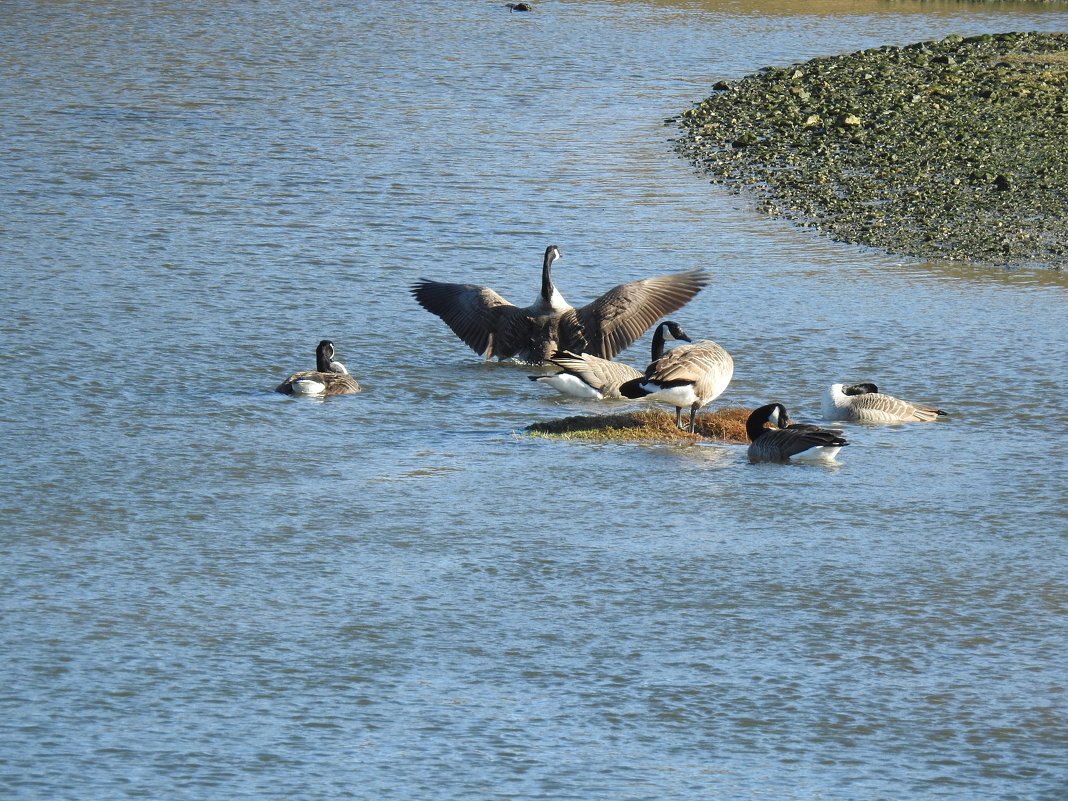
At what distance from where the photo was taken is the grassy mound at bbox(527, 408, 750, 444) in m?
12.6

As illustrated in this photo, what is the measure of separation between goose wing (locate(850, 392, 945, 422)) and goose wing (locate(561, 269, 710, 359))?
3.05 metres

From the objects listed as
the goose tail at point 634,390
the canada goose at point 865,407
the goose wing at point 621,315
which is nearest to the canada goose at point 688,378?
the goose tail at point 634,390

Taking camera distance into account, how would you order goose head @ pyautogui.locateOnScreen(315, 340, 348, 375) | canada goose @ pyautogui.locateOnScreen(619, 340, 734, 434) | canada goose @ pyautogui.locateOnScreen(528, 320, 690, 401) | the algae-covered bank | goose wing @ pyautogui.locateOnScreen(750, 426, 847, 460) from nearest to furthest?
goose wing @ pyautogui.locateOnScreen(750, 426, 847, 460) < canada goose @ pyautogui.locateOnScreen(619, 340, 734, 434) < goose head @ pyautogui.locateOnScreen(315, 340, 348, 375) < canada goose @ pyautogui.locateOnScreen(528, 320, 690, 401) < the algae-covered bank

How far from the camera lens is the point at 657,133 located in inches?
1107

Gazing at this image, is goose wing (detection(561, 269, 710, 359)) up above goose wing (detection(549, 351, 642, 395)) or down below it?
above

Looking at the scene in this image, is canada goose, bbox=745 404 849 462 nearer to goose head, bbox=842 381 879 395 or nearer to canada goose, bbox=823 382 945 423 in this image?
canada goose, bbox=823 382 945 423

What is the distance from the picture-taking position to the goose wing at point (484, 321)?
15344mm

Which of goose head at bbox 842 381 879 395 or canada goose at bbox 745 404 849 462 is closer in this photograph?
canada goose at bbox 745 404 849 462

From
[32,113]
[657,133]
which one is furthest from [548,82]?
[32,113]

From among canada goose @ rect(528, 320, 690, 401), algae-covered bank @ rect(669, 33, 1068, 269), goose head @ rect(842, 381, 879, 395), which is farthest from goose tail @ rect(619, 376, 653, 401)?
algae-covered bank @ rect(669, 33, 1068, 269)

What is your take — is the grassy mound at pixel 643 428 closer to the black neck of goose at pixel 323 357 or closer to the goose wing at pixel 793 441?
the goose wing at pixel 793 441

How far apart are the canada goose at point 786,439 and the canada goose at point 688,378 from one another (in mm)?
574

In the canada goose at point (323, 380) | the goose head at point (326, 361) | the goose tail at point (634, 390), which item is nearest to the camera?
the goose tail at point (634, 390)

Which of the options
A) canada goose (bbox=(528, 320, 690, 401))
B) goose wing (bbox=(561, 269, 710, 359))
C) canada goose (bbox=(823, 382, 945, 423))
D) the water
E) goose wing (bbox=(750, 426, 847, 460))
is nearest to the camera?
the water
